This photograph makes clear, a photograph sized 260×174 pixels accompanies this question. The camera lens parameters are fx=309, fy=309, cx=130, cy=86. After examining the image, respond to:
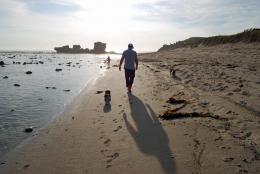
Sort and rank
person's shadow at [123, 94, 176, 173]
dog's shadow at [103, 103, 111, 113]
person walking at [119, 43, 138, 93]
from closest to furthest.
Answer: person's shadow at [123, 94, 176, 173]
dog's shadow at [103, 103, 111, 113]
person walking at [119, 43, 138, 93]

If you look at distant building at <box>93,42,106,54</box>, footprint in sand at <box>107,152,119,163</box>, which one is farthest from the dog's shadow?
distant building at <box>93,42,106,54</box>

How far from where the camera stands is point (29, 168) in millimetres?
5594

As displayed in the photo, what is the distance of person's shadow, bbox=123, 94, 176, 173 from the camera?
5500 mm

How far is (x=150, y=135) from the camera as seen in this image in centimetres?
704

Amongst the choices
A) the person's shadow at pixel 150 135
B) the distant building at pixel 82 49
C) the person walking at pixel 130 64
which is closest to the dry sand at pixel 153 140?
the person's shadow at pixel 150 135

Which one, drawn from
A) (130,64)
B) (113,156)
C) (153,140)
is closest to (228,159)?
(153,140)

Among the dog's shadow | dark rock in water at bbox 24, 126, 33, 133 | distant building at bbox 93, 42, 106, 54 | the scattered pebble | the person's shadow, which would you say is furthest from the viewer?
distant building at bbox 93, 42, 106, 54

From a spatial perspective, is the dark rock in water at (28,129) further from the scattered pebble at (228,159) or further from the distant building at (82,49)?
the distant building at (82,49)

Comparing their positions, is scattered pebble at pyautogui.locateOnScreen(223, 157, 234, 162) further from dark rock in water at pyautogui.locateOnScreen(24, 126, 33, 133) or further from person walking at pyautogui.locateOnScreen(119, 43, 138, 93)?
person walking at pyautogui.locateOnScreen(119, 43, 138, 93)

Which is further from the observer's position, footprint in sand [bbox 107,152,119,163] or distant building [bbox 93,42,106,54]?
distant building [bbox 93,42,106,54]

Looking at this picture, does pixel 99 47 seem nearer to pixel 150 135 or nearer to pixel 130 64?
pixel 130 64

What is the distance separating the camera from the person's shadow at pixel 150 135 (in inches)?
217

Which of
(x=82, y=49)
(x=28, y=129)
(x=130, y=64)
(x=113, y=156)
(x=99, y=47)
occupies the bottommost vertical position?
(x=28, y=129)

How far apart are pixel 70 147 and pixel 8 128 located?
130 inches
